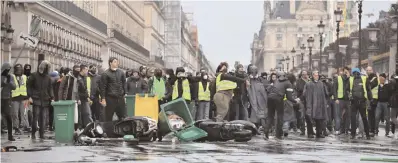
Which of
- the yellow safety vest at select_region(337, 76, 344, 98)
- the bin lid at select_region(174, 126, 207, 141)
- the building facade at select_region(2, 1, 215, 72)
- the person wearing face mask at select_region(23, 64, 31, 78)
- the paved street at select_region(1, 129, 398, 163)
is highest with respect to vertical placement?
the building facade at select_region(2, 1, 215, 72)

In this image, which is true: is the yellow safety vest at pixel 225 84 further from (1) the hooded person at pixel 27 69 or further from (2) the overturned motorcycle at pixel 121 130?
(1) the hooded person at pixel 27 69

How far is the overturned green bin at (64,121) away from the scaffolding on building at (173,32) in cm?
9478

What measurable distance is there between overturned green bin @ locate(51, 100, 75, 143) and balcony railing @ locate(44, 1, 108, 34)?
33.1 metres

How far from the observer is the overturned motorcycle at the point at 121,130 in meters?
16.5

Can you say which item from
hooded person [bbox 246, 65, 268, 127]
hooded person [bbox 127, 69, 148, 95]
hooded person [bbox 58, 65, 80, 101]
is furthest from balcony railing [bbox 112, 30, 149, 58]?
hooded person [bbox 58, 65, 80, 101]

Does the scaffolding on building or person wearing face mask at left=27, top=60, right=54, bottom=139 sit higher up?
the scaffolding on building

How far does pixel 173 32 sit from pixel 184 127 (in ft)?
322

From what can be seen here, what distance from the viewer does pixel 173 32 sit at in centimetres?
11462

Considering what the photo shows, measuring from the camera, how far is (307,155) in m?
13.1

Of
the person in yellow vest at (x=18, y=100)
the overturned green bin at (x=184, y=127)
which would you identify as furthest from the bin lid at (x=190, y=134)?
the person in yellow vest at (x=18, y=100)

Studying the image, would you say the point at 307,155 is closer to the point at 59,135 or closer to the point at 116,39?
the point at 59,135

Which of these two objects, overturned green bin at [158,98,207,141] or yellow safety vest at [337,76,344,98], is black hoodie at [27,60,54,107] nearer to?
overturned green bin at [158,98,207,141]

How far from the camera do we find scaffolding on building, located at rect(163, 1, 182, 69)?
4454 inches

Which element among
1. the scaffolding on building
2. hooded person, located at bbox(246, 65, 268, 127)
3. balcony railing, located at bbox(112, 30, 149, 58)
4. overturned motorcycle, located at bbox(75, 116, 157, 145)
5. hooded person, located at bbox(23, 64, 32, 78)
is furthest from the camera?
the scaffolding on building
